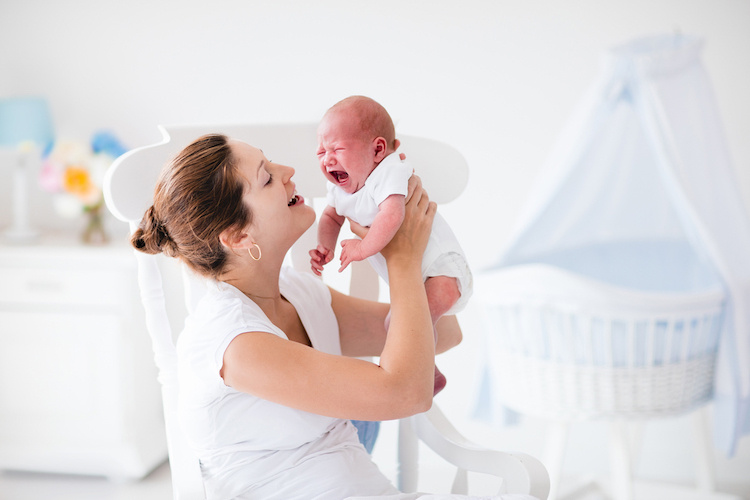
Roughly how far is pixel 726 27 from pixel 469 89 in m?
0.92

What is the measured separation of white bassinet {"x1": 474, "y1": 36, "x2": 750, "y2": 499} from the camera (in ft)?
6.86

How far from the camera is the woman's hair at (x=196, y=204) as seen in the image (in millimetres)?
1157

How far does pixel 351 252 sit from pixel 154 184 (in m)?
0.36

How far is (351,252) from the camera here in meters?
1.21

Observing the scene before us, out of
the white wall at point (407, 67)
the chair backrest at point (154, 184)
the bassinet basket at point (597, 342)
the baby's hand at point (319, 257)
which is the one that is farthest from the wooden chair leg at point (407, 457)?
the white wall at point (407, 67)

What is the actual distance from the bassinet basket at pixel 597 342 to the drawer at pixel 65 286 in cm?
132

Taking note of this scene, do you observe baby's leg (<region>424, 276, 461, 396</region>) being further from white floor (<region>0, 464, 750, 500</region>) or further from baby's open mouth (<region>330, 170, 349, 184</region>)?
white floor (<region>0, 464, 750, 500</region>)

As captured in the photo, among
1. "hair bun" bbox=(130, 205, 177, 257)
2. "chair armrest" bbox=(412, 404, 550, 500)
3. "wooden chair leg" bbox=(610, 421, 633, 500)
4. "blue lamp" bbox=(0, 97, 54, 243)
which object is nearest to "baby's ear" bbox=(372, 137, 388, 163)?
"hair bun" bbox=(130, 205, 177, 257)

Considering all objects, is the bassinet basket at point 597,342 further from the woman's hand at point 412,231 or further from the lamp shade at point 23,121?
the lamp shade at point 23,121

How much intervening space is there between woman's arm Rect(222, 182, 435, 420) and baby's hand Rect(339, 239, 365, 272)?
0.12 metres

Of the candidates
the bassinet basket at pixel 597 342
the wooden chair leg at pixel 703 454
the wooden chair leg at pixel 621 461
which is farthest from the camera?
the wooden chair leg at pixel 703 454

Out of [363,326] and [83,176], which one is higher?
[363,326]

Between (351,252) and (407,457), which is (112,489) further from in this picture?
(351,252)

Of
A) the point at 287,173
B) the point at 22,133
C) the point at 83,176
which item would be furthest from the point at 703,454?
the point at 22,133
